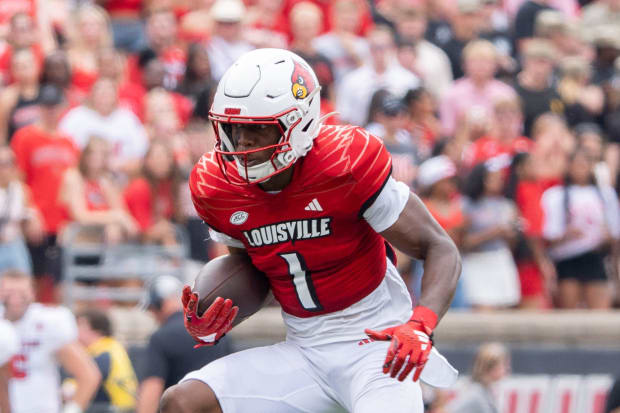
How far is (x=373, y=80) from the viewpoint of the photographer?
11297 millimetres

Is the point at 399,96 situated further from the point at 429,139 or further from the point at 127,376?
the point at 127,376

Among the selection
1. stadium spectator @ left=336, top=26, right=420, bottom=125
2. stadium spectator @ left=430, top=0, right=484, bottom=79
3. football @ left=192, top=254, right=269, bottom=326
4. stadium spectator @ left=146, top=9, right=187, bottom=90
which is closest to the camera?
football @ left=192, top=254, right=269, bottom=326

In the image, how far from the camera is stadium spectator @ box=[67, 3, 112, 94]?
1081 centimetres

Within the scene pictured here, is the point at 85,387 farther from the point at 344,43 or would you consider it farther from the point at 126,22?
the point at 344,43

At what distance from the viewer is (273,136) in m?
4.75

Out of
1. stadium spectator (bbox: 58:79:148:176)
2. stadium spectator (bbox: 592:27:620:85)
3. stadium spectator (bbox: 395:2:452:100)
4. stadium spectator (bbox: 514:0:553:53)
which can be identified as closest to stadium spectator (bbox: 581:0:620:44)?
stadium spectator (bbox: 514:0:553:53)

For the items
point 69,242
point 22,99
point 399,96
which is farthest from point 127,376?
point 399,96

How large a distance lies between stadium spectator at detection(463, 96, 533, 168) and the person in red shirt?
3165mm

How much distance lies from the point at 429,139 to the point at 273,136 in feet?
20.7

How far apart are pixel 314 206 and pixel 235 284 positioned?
47 cm

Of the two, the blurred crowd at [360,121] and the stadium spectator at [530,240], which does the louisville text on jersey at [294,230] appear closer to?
the blurred crowd at [360,121]

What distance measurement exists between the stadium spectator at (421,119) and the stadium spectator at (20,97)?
2967 millimetres

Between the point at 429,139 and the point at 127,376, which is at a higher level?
the point at 429,139

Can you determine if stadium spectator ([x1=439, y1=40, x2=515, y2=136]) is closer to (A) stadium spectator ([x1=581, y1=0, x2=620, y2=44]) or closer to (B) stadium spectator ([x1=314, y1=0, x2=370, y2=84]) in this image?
(B) stadium spectator ([x1=314, y1=0, x2=370, y2=84])
